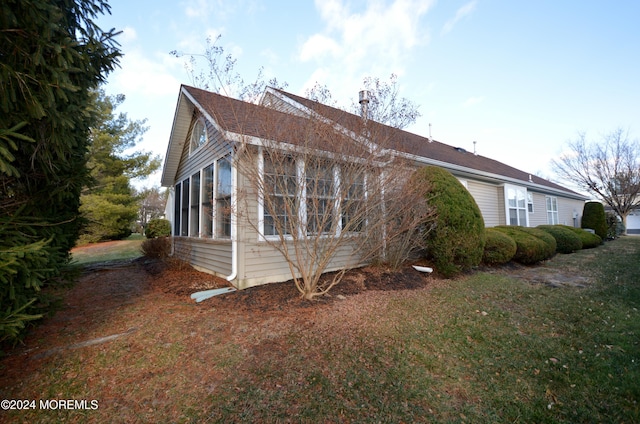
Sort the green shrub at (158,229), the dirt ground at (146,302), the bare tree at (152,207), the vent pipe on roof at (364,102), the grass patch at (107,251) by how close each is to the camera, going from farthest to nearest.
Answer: the bare tree at (152,207) < the green shrub at (158,229) < the grass patch at (107,251) < the vent pipe on roof at (364,102) < the dirt ground at (146,302)

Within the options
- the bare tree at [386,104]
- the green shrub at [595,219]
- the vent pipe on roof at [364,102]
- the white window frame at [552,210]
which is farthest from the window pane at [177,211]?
the green shrub at [595,219]

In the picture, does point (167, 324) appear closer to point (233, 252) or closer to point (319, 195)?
point (233, 252)

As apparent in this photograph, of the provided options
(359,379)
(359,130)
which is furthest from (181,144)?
(359,379)

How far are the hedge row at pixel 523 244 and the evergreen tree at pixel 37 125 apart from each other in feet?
29.6

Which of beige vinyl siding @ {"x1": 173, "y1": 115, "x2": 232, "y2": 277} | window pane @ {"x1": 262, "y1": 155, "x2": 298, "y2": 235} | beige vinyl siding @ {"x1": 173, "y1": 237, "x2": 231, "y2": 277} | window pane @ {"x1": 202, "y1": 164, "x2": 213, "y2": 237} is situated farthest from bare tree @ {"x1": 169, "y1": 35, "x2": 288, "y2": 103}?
beige vinyl siding @ {"x1": 173, "y1": 237, "x2": 231, "y2": 277}

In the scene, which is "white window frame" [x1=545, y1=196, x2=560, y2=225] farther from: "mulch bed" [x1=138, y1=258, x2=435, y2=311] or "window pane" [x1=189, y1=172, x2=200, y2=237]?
"window pane" [x1=189, y1=172, x2=200, y2=237]

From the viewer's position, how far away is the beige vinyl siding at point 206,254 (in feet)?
19.9

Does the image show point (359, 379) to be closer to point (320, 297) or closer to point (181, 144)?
point (320, 297)

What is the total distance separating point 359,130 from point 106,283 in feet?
22.3

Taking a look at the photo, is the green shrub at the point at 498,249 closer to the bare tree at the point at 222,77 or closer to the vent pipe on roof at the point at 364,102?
the vent pipe on roof at the point at 364,102

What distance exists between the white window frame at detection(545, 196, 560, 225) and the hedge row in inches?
206

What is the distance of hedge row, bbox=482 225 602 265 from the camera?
7762 millimetres

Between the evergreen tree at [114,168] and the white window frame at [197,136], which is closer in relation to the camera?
the white window frame at [197,136]

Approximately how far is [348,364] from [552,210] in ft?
62.1
